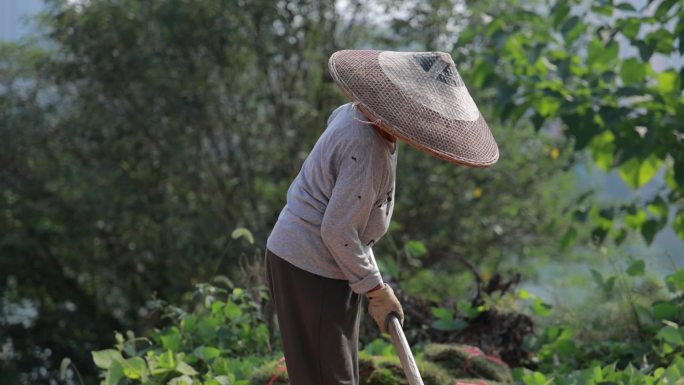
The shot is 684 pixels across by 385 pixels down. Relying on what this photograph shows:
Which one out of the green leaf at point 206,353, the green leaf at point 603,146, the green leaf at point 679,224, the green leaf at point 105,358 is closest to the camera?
the green leaf at point 105,358

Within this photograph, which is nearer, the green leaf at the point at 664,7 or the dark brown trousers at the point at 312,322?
the dark brown trousers at the point at 312,322

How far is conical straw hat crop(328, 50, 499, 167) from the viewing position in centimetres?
294

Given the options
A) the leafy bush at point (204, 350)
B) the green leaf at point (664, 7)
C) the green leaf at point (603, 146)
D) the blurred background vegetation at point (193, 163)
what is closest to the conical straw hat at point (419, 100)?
the leafy bush at point (204, 350)

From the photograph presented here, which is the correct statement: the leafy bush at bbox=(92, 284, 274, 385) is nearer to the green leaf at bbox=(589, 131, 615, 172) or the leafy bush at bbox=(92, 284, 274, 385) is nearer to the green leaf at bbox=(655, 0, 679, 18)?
the green leaf at bbox=(655, 0, 679, 18)

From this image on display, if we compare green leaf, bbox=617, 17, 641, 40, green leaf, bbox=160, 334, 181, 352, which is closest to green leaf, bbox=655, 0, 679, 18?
green leaf, bbox=617, 17, 641, 40

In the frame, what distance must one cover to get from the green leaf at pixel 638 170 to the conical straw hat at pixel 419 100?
303 cm

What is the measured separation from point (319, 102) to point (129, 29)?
1503 mm

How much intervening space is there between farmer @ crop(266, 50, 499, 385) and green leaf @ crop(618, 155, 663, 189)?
3019mm

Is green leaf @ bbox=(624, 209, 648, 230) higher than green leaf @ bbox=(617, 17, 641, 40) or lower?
lower

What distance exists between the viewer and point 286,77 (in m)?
8.13

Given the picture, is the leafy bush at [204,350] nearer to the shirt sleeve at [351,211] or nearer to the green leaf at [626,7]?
the shirt sleeve at [351,211]

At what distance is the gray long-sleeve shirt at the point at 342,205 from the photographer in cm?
301

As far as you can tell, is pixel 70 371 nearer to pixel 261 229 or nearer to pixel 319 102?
pixel 261 229

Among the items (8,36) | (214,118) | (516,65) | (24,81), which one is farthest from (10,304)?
(516,65)
